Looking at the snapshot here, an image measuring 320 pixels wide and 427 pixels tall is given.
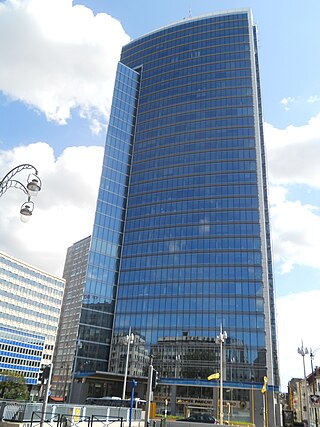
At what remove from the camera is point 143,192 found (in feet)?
309

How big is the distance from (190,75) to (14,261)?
74406mm

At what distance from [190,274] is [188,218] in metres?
12.7

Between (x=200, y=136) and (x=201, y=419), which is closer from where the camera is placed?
(x=201, y=419)

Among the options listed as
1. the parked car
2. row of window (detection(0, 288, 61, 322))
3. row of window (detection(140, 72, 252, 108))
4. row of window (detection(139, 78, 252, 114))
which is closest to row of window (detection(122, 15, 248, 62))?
row of window (detection(139, 78, 252, 114))

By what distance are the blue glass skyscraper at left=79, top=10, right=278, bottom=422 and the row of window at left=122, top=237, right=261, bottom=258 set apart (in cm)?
23

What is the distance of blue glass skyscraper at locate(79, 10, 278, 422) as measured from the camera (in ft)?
243

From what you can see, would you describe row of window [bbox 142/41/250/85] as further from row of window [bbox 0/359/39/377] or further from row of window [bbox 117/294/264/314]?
row of window [bbox 0/359/39/377]

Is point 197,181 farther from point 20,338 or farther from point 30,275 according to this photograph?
point 20,338

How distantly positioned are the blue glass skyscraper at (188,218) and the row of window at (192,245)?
0.23 metres

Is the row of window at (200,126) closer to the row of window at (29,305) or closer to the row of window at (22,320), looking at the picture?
the row of window at (29,305)

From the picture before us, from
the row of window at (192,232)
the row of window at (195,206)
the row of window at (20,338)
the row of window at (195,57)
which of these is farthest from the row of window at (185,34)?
the row of window at (20,338)

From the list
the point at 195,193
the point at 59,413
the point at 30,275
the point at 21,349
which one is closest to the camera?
the point at 59,413

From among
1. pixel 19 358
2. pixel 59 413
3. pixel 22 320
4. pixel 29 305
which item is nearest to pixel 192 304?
pixel 59 413

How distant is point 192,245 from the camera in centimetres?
8294
